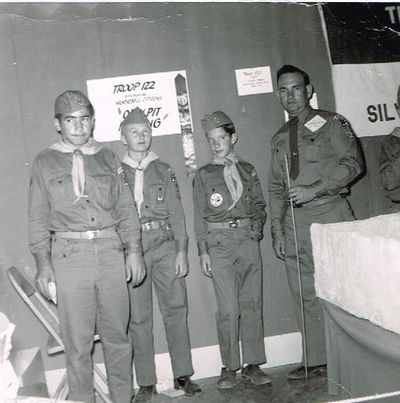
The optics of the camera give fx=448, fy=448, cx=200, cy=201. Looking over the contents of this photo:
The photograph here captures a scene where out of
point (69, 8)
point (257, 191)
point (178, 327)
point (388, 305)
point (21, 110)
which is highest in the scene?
point (69, 8)

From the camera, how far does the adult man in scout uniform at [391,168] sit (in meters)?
2.77

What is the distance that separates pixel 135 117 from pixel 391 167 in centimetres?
159

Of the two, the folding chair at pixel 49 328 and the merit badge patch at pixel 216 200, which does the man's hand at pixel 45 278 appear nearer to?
the folding chair at pixel 49 328

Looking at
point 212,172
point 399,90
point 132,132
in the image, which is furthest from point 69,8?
point 399,90

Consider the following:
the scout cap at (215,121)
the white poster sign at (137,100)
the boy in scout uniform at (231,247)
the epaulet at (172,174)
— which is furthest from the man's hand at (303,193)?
the white poster sign at (137,100)

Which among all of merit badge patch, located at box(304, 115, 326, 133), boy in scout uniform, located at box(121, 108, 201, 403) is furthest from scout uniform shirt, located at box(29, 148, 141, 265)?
merit badge patch, located at box(304, 115, 326, 133)

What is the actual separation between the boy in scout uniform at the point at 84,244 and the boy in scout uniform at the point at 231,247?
0.49 meters

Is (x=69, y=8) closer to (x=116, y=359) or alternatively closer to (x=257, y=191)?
(x=257, y=191)

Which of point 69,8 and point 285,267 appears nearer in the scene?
point 69,8

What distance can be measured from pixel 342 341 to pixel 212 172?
1.20m

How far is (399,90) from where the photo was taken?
2998mm

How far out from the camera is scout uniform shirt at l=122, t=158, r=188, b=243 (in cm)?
243

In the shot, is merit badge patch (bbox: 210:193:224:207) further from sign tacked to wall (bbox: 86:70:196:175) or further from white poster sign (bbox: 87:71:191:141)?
white poster sign (bbox: 87:71:191:141)

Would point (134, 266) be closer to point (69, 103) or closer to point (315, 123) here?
point (69, 103)
